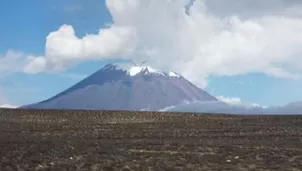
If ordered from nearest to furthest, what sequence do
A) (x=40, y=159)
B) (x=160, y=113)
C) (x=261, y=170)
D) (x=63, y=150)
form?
(x=261, y=170) → (x=40, y=159) → (x=63, y=150) → (x=160, y=113)

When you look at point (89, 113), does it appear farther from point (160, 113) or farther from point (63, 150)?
point (63, 150)

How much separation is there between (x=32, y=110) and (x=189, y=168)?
58.7 metres

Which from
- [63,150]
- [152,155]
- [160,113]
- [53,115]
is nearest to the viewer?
[152,155]

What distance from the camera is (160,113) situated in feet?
262

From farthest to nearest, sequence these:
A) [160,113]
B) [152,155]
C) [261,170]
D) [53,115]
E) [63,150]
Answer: [160,113], [53,115], [63,150], [152,155], [261,170]

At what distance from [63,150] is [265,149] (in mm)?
10595

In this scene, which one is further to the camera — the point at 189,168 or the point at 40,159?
the point at 40,159

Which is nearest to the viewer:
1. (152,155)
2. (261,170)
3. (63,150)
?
(261,170)

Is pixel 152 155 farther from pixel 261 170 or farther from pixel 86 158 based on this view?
pixel 261 170

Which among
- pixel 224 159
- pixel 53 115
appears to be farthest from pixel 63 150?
pixel 53 115

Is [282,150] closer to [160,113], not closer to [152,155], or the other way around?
[152,155]

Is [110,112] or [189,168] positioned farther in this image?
[110,112]

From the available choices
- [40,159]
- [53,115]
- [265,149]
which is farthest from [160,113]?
A: [40,159]

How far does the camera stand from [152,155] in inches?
1043
